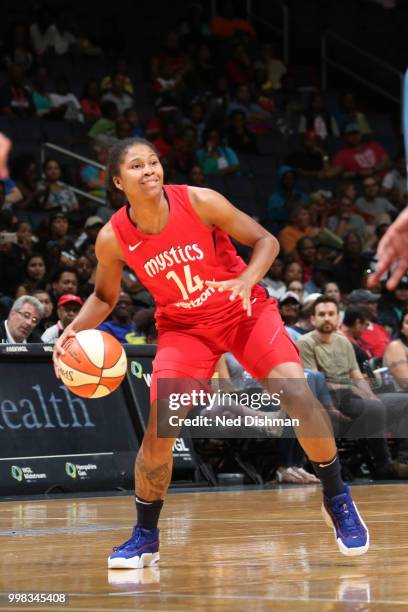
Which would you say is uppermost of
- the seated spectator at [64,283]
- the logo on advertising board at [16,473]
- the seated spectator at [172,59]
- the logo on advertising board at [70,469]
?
the seated spectator at [172,59]

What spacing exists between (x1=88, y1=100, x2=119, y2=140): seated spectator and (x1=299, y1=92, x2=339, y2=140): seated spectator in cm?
359

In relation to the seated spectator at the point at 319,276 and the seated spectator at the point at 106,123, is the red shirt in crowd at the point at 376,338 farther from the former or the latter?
the seated spectator at the point at 106,123

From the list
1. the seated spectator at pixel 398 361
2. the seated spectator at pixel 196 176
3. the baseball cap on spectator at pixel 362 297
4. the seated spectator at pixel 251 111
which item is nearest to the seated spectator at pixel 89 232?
the seated spectator at pixel 196 176

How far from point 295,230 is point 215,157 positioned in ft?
5.96

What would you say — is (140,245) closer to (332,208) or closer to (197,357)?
(197,357)

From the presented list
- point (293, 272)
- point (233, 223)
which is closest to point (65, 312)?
point (293, 272)

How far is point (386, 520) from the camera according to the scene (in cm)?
743

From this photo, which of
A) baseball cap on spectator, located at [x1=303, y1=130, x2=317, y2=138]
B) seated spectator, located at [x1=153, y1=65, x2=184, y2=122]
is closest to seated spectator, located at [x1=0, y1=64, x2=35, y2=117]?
seated spectator, located at [x1=153, y1=65, x2=184, y2=122]

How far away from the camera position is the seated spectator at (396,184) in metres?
18.2

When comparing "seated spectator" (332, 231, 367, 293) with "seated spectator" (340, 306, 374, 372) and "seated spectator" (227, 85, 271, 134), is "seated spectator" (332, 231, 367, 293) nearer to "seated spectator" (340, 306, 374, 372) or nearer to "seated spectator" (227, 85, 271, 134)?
"seated spectator" (340, 306, 374, 372)

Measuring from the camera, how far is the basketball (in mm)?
5797

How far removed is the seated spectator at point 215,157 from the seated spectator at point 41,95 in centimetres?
229

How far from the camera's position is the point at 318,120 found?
1916 cm

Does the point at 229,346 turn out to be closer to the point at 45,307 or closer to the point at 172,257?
the point at 172,257
